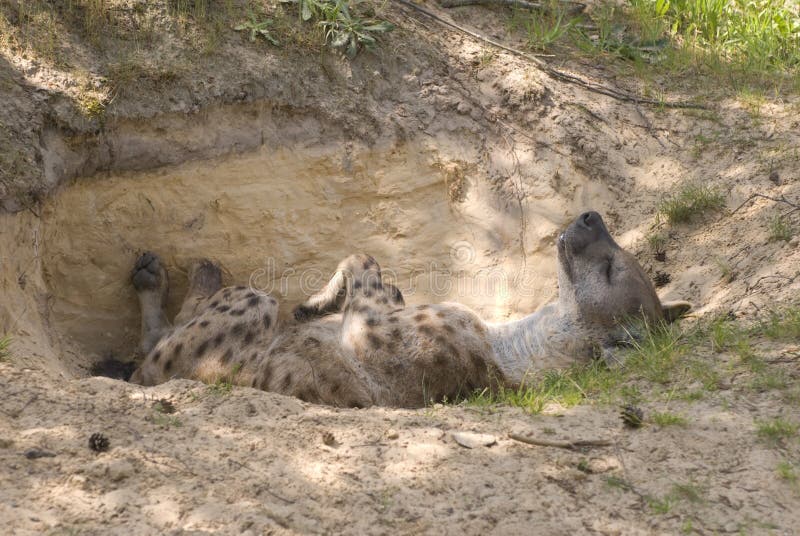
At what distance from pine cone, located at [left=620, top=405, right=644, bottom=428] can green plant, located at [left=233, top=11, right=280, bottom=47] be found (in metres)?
4.01

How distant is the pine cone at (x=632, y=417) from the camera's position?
4.14 metres

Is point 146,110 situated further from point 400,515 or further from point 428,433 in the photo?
point 400,515

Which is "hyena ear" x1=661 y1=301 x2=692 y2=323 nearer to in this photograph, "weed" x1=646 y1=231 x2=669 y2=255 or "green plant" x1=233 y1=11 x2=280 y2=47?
"weed" x1=646 y1=231 x2=669 y2=255

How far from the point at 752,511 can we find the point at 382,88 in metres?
4.43

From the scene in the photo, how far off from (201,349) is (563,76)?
12.1ft

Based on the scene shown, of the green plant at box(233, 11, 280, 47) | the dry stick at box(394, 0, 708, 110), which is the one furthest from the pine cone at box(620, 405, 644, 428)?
the green plant at box(233, 11, 280, 47)

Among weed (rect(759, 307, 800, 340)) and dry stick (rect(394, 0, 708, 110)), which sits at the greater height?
dry stick (rect(394, 0, 708, 110))

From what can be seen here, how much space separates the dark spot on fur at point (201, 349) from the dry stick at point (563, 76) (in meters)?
3.43

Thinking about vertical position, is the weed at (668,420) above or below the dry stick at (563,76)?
below

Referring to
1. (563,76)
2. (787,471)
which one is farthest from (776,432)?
(563,76)

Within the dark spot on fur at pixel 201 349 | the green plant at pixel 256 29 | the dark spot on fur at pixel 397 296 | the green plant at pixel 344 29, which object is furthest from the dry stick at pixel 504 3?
the dark spot on fur at pixel 201 349

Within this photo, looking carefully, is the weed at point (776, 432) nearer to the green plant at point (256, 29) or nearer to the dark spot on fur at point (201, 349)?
the dark spot on fur at point (201, 349)

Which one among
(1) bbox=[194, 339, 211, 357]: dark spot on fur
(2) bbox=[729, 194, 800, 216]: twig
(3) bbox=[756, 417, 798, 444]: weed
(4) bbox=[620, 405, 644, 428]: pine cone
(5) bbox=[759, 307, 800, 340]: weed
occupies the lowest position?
(1) bbox=[194, 339, 211, 357]: dark spot on fur

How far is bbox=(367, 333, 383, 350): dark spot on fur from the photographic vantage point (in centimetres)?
571
